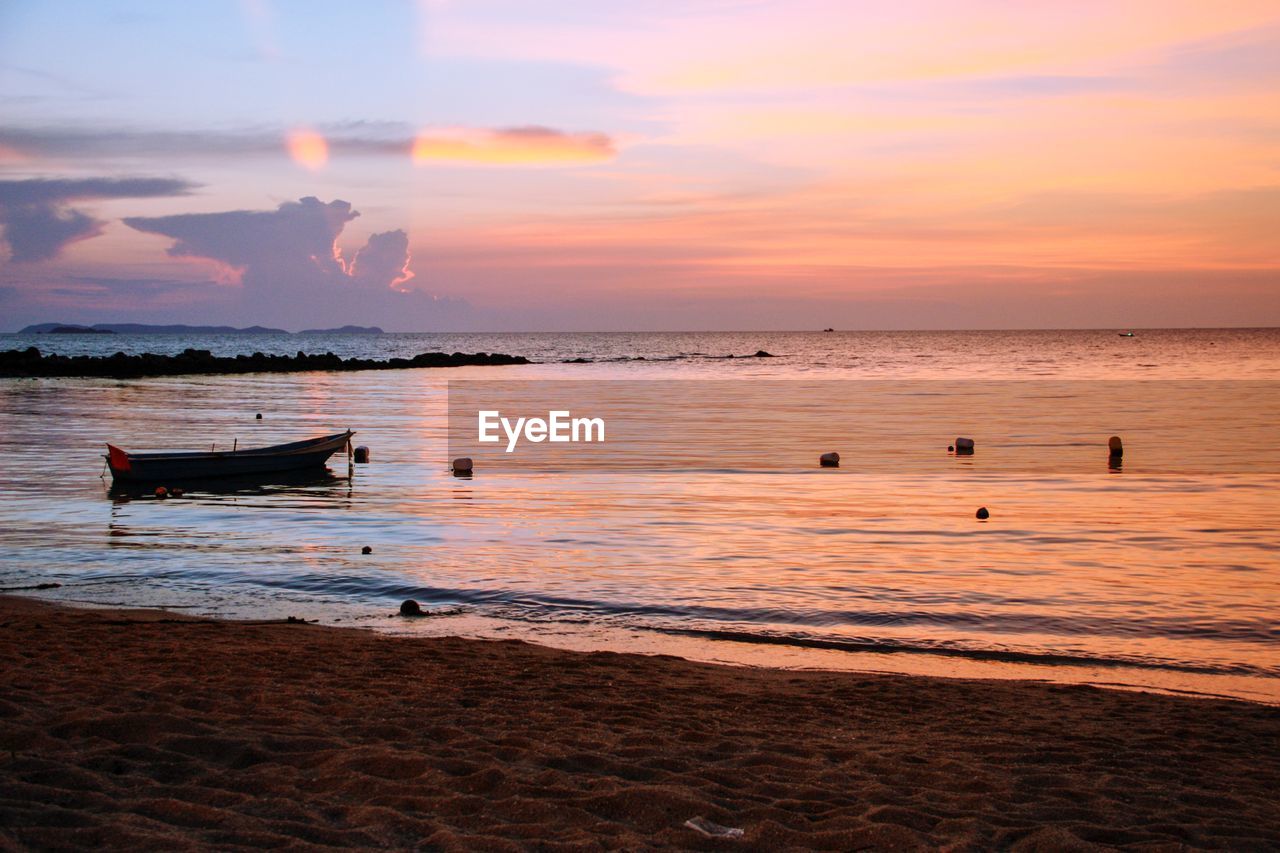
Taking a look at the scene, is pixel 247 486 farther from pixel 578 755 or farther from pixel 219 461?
pixel 578 755

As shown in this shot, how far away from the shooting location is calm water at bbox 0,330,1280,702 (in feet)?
39.5

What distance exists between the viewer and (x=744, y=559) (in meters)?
16.7

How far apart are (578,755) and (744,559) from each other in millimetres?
9865

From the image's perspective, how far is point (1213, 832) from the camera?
19.7 ft

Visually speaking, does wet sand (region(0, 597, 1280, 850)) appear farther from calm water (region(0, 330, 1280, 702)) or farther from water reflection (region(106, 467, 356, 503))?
water reflection (region(106, 467, 356, 503))

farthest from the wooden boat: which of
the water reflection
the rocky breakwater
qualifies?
the rocky breakwater

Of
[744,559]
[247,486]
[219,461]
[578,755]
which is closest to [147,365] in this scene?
[219,461]

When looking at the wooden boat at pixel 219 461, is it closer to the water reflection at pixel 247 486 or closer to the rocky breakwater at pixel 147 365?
the water reflection at pixel 247 486

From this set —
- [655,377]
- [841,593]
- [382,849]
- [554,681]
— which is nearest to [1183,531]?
[841,593]

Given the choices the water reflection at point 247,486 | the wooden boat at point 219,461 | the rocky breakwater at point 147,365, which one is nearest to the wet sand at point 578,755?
the water reflection at point 247,486

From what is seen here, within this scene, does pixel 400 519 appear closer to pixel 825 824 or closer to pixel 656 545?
pixel 656 545

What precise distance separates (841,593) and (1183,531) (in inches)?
351

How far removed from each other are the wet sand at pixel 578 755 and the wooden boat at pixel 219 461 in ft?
51.9

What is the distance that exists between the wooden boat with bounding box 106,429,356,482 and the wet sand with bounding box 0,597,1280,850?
51.9ft
